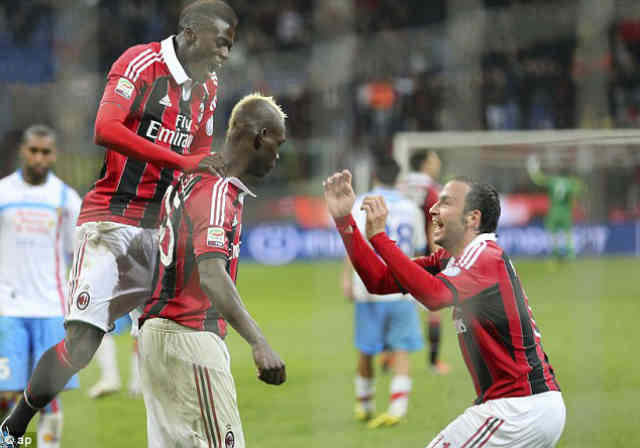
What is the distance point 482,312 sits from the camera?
10.4ft

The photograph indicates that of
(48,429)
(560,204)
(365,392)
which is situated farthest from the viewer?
(560,204)

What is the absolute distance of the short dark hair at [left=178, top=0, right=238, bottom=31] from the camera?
3402mm

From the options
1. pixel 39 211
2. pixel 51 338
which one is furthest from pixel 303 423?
pixel 39 211

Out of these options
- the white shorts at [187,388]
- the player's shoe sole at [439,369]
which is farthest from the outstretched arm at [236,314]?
the player's shoe sole at [439,369]

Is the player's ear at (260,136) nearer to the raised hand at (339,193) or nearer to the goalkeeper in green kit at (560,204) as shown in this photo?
the raised hand at (339,193)

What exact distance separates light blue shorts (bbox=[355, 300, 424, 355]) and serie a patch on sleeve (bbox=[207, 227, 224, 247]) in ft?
10.9

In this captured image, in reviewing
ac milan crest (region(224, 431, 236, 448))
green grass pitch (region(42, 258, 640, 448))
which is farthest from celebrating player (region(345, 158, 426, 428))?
ac milan crest (region(224, 431, 236, 448))

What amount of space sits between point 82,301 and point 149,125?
0.73 metres

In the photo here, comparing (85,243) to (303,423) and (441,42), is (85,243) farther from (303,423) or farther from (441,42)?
(441,42)

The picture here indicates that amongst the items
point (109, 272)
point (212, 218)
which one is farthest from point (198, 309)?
point (109, 272)

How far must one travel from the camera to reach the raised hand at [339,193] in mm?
3133

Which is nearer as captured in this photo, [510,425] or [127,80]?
[510,425]

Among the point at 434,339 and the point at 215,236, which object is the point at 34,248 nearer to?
the point at 215,236

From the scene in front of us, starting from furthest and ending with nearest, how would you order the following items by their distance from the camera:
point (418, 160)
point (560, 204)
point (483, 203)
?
1. point (560, 204)
2. point (418, 160)
3. point (483, 203)
